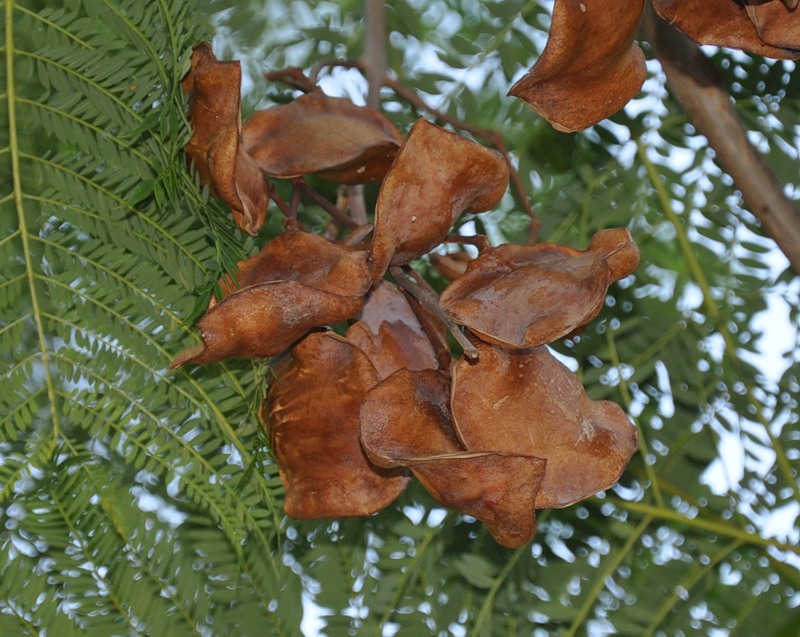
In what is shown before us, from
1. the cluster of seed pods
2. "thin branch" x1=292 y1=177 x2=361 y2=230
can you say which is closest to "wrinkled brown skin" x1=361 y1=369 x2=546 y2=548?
the cluster of seed pods

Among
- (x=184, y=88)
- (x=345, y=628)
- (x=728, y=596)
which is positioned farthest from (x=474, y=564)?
(x=184, y=88)

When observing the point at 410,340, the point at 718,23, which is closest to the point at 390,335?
the point at 410,340

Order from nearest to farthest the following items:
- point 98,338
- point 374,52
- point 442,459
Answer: point 442,459
point 98,338
point 374,52

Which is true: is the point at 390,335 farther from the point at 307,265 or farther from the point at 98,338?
the point at 98,338

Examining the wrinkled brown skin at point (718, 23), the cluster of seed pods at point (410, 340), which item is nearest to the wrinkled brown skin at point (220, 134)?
the cluster of seed pods at point (410, 340)

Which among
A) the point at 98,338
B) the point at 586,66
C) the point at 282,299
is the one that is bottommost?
the point at 98,338

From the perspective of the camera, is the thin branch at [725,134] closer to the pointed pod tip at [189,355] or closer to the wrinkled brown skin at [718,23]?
the wrinkled brown skin at [718,23]
